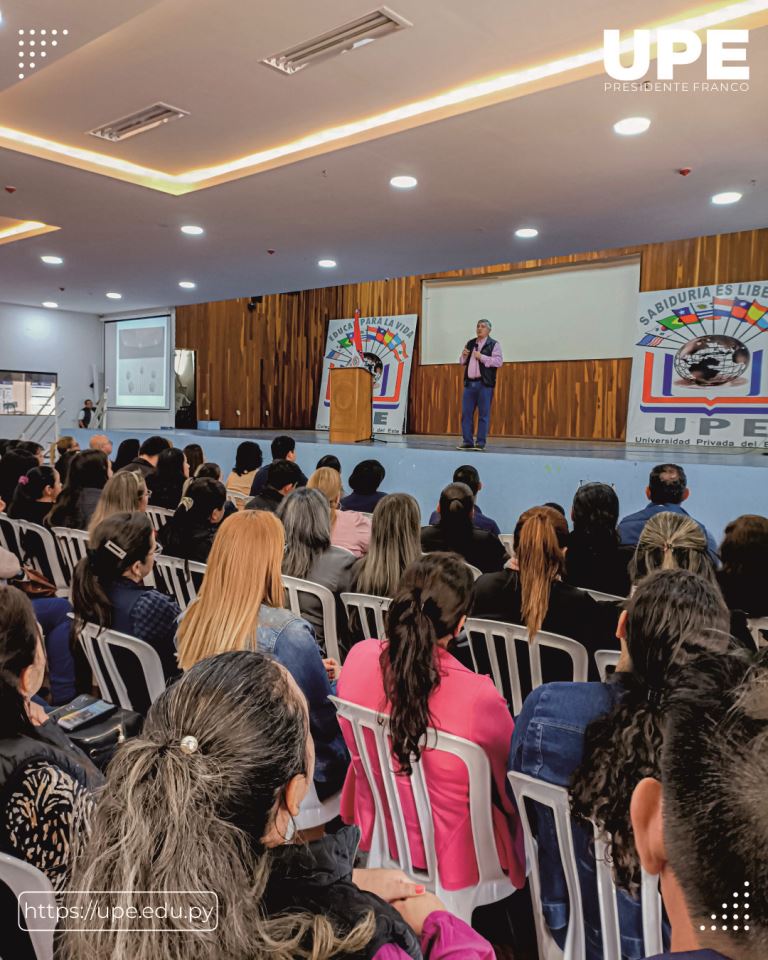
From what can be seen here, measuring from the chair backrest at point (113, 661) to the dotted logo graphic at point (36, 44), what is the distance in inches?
110

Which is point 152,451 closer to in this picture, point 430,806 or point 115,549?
point 115,549

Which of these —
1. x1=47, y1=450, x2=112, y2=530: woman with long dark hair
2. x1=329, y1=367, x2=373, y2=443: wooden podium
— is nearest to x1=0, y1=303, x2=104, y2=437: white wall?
x1=329, y1=367, x2=373, y2=443: wooden podium

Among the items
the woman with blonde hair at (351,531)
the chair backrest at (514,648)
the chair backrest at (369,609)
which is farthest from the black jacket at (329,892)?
the woman with blonde hair at (351,531)

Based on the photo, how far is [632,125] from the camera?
436 centimetres

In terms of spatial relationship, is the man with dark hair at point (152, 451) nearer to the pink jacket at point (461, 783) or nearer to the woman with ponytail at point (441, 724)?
the woman with ponytail at point (441, 724)

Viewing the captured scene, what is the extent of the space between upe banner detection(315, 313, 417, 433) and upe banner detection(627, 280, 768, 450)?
3545 mm

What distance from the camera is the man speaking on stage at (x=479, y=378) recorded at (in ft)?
24.2

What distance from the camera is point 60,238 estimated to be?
25.2 ft

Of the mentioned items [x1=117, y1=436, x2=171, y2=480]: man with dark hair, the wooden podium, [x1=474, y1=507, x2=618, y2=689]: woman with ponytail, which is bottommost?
[x1=474, y1=507, x2=618, y2=689]: woman with ponytail

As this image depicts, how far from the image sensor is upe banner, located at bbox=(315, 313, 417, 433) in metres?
10.9

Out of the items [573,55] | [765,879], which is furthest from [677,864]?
[573,55]

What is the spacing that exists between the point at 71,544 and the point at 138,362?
1069 centimetres

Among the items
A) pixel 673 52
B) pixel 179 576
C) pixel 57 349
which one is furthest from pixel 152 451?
pixel 57 349

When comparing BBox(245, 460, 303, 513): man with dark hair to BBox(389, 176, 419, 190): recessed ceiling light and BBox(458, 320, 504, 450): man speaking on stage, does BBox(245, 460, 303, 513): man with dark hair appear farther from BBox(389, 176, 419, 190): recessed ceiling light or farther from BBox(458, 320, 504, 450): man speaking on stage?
BBox(458, 320, 504, 450): man speaking on stage
